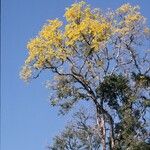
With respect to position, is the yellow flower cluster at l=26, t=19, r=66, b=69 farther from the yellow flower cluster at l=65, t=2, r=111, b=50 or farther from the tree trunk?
the tree trunk

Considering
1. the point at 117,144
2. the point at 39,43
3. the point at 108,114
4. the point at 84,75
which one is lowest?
the point at 117,144

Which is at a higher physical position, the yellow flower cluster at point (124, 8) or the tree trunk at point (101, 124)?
the yellow flower cluster at point (124, 8)

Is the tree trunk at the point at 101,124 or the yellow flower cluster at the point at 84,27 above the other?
the yellow flower cluster at the point at 84,27

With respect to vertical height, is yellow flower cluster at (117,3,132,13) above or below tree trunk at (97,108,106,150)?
above

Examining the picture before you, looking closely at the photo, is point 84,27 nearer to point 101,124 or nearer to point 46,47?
point 46,47

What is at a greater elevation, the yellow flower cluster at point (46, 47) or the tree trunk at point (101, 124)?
the yellow flower cluster at point (46, 47)

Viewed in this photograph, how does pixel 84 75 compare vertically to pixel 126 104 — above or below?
above

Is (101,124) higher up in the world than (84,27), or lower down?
lower down

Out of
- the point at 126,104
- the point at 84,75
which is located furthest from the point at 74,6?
the point at 126,104

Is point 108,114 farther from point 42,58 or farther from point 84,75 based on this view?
point 42,58

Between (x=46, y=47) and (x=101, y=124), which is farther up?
(x=46, y=47)

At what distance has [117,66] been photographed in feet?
110

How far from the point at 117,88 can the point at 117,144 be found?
3455mm

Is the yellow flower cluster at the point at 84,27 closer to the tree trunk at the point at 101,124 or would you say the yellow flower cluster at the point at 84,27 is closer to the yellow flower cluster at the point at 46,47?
the yellow flower cluster at the point at 46,47
